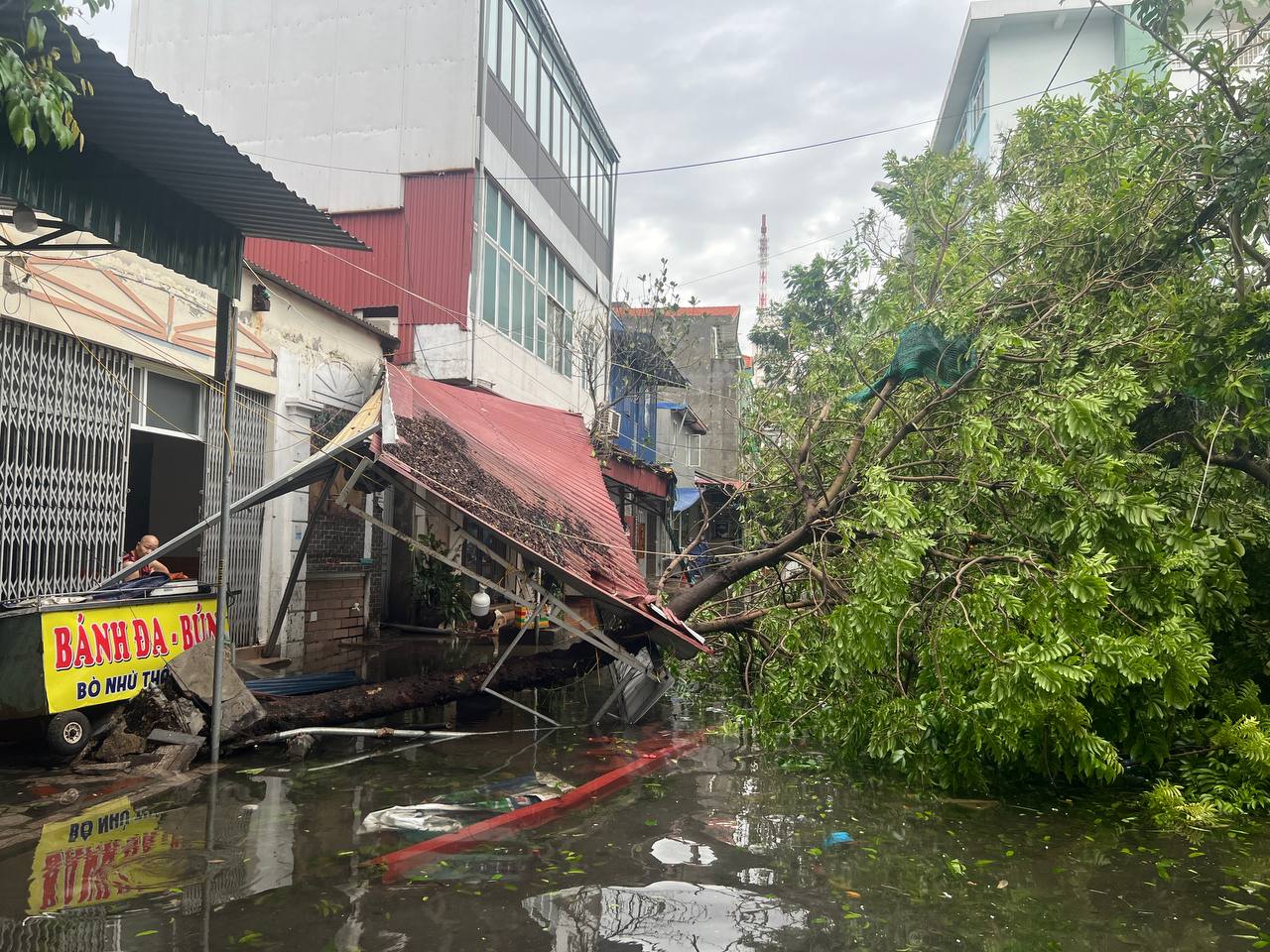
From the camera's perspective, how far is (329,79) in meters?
14.5

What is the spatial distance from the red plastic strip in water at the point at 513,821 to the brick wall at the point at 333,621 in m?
4.97

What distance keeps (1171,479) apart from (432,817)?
5699 mm

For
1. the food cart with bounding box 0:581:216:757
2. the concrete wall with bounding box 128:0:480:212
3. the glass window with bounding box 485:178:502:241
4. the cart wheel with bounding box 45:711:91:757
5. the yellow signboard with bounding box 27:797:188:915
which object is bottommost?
the yellow signboard with bounding box 27:797:188:915

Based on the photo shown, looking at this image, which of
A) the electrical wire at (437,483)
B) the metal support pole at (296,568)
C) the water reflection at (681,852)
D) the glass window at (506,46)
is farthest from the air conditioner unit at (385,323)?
the water reflection at (681,852)

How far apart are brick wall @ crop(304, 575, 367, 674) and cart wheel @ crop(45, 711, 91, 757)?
437cm

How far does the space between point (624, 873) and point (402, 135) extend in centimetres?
1240

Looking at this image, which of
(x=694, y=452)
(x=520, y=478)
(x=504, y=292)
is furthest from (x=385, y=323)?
(x=694, y=452)

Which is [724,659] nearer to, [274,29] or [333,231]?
[333,231]

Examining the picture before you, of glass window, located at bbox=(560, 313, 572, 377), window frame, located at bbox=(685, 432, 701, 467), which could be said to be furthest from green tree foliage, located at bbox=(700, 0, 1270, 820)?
window frame, located at bbox=(685, 432, 701, 467)

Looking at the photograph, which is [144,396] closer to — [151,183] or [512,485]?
[151,183]

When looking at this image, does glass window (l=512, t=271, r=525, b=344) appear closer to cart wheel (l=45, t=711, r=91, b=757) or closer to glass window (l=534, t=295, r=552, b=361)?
glass window (l=534, t=295, r=552, b=361)

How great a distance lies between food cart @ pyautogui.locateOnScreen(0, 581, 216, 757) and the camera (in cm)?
585

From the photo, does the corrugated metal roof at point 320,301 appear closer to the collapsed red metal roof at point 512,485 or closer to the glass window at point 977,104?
the collapsed red metal roof at point 512,485

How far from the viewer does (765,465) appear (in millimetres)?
9570
